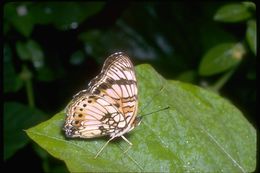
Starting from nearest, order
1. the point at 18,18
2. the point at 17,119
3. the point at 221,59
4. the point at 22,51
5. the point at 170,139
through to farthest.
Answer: the point at 170,139, the point at 221,59, the point at 17,119, the point at 18,18, the point at 22,51

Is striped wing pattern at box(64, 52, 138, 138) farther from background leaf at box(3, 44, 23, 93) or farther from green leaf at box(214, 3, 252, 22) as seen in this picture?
background leaf at box(3, 44, 23, 93)

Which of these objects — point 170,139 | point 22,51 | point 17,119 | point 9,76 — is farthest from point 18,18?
point 170,139

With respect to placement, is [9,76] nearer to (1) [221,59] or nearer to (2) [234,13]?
(1) [221,59]

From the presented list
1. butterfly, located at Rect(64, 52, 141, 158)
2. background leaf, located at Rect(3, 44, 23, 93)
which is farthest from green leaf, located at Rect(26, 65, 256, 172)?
background leaf, located at Rect(3, 44, 23, 93)

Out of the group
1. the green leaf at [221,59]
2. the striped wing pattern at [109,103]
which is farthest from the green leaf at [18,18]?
the striped wing pattern at [109,103]

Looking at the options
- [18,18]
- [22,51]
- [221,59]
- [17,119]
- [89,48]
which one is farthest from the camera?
[89,48]

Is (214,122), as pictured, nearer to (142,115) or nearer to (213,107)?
(213,107)

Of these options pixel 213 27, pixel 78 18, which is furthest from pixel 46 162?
pixel 213 27
